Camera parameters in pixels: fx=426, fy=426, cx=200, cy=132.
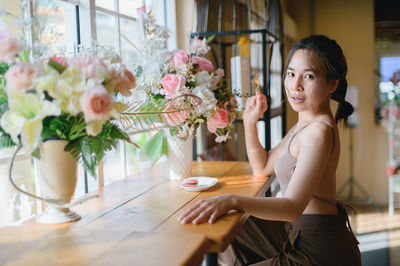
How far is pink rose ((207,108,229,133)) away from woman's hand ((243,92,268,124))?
236 mm

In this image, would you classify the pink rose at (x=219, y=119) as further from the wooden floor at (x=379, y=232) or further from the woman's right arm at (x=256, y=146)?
the wooden floor at (x=379, y=232)

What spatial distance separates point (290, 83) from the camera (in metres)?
1.69

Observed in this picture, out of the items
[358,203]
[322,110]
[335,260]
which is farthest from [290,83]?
[358,203]

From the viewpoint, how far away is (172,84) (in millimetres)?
1639

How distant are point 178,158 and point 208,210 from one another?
0.63 metres

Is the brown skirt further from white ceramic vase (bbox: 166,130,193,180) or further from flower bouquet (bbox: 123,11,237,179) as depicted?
flower bouquet (bbox: 123,11,237,179)

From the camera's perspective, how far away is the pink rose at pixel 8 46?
39.6 inches

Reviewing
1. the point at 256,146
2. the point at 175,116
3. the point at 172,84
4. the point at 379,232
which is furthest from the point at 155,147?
the point at 379,232

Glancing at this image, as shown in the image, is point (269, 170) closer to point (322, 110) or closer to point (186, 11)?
point (322, 110)

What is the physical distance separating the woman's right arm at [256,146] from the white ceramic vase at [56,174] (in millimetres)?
947

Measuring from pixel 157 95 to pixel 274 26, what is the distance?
187 centimetres

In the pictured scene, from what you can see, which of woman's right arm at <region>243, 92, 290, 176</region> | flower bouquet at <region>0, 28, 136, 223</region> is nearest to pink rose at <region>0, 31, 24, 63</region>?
flower bouquet at <region>0, 28, 136, 223</region>

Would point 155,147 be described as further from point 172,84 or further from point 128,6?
point 128,6

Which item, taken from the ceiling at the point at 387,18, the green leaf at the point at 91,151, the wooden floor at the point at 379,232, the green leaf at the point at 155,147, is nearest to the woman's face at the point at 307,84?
the green leaf at the point at 155,147
